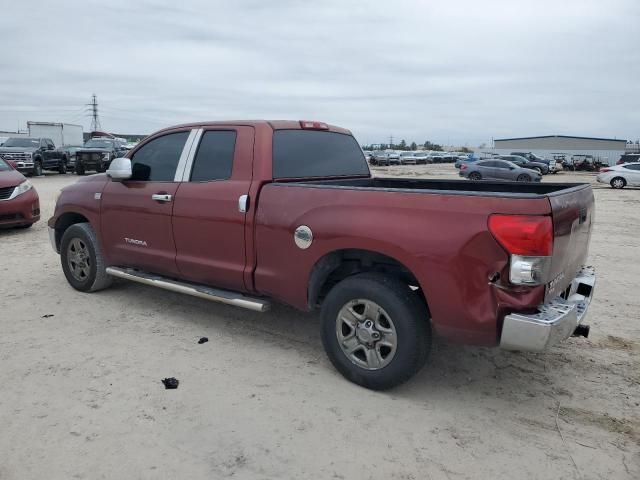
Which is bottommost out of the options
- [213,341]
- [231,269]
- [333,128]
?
[213,341]

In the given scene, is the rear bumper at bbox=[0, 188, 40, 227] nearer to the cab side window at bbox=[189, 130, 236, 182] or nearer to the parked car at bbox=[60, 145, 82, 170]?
the cab side window at bbox=[189, 130, 236, 182]

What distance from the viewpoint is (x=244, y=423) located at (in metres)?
3.14

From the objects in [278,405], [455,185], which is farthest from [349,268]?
[455,185]

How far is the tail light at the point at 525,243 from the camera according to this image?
2.85 meters

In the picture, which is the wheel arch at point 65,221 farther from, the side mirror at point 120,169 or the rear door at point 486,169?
the rear door at point 486,169

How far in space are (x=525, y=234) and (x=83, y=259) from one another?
466 cm

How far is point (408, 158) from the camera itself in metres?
57.7

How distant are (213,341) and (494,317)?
2.42 metres

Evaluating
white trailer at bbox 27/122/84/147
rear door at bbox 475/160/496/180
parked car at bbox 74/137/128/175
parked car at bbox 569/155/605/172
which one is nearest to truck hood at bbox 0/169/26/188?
parked car at bbox 74/137/128/175

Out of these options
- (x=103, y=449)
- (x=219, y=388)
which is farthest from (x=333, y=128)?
(x=103, y=449)

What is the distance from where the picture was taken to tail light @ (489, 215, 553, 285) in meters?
2.85

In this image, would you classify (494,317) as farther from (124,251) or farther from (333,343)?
(124,251)

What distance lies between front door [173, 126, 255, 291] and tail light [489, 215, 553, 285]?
195 cm

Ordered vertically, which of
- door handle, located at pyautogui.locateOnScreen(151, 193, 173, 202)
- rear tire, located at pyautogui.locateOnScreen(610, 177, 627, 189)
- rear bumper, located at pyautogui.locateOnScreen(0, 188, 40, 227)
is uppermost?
door handle, located at pyautogui.locateOnScreen(151, 193, 173, 202)
